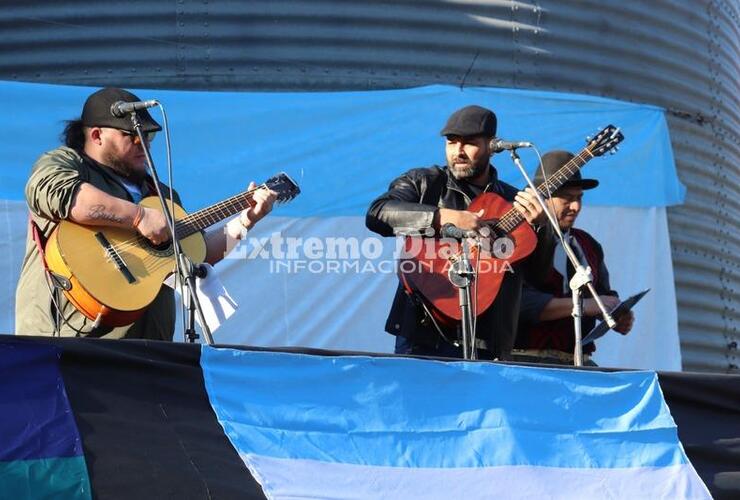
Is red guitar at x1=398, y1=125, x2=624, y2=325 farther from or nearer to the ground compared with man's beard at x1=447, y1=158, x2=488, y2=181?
nearer to the ground

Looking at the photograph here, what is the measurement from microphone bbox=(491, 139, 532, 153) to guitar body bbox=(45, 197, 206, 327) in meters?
1.35

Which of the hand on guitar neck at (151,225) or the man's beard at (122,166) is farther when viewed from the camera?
the man's beard at (122,166)

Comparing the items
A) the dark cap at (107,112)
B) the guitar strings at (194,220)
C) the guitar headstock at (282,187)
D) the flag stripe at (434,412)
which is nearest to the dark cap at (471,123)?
the guitar headstock at (282,187)

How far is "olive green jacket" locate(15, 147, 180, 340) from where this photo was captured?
4.72m

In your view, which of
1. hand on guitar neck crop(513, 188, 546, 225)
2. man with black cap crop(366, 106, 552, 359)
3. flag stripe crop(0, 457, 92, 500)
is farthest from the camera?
hand on guitar neck crop(513, 188, 546, 225)

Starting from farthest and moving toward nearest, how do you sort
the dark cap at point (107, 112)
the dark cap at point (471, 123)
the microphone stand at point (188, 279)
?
the dark cap at point (471, 123) → the dark cap at point (107, 112) → the microphone stand at point (188, 279)

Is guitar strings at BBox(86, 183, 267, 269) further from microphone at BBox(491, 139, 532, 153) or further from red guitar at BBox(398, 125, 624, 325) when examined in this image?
microphone at BBox(491, 139, 532, 153)

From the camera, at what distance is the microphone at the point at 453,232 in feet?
16.7

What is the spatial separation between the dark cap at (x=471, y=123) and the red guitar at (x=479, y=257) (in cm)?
27

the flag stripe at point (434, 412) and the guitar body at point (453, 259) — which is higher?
the guitar body at point (453, 259)

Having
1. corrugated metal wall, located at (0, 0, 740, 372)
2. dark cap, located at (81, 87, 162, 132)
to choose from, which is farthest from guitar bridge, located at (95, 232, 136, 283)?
corrugated metal wall, located at (0, 0, 740, 372)

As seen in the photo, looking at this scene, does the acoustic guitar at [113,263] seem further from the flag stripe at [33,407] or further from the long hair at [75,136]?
the flag stripe at [33,407]

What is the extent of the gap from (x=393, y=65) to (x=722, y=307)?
2.75 m

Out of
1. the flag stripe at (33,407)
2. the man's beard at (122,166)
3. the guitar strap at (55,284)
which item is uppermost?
the man's beard at (122,166)
